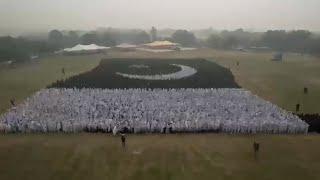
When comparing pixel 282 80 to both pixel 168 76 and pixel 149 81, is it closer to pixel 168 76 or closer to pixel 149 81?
pixel 168 76

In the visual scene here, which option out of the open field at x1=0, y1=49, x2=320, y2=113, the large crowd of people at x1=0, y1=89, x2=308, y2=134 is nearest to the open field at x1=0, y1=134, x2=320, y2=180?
the large crowd of people at x1=0, y1=89, x2=308, y2=134

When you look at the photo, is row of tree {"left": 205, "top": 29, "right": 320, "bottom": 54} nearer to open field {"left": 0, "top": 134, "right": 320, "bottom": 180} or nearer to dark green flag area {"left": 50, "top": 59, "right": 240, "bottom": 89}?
dark green flag area {"left": 50, "top": 59, "right": 240, "bottom": 89}

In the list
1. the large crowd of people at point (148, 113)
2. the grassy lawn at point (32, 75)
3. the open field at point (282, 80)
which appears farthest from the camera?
the grassy lawn at point (32, 75)

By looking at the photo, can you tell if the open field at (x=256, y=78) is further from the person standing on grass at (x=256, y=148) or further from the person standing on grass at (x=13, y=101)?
the person standing on grass at (x=256, y=148)

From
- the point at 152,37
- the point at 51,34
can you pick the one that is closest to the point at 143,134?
the point at 51,34

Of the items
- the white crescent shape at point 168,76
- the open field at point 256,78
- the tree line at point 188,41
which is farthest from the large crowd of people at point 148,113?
the tree line at point 188,41
